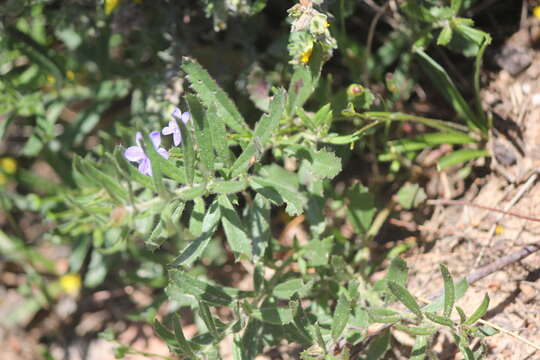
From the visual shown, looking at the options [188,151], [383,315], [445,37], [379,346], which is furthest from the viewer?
[445,37]

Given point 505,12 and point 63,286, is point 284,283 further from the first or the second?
point 63,286

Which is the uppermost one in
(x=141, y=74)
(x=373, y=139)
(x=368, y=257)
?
(x=141, y=74)

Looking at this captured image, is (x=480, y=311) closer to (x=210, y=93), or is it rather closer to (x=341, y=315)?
(x=341, y=315)

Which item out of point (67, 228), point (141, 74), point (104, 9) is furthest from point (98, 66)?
point (67, 228)

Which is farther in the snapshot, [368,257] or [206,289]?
[368,257]

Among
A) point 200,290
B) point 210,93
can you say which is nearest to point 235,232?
point 200,290

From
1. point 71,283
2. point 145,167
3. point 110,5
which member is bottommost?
point 71,283

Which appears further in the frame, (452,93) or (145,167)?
(452,93)
